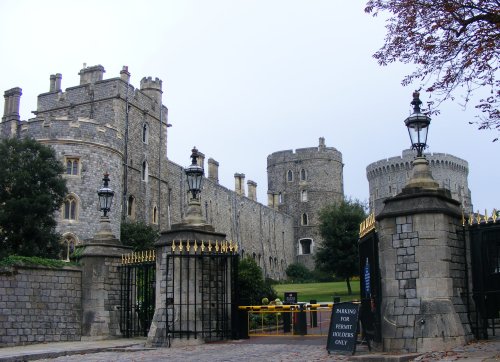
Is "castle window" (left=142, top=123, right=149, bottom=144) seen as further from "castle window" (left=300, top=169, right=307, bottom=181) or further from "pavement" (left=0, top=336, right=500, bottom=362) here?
"castle window" (left=300, top=169, right=307, bottom=181)

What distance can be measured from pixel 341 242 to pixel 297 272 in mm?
29824

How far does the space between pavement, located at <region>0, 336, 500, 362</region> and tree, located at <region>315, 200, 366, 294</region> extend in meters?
24.0

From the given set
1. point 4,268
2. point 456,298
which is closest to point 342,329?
point 456,298

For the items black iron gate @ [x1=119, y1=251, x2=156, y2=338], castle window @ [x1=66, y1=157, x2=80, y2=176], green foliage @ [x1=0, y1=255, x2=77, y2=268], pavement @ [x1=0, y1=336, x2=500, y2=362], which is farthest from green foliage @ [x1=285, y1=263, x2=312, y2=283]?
pavement @ [x1=0, y1=336, x2=500, y2=362]

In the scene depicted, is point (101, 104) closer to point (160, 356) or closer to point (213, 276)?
point (213, 276)

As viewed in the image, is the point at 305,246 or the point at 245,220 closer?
the point at 245,220

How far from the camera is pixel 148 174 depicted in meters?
43.3

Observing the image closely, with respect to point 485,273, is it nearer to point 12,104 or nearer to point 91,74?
point 12,104

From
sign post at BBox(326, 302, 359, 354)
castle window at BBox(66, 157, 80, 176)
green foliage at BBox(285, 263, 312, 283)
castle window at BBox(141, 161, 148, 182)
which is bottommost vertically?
sign post at BBox(326, 302, 359, 354)

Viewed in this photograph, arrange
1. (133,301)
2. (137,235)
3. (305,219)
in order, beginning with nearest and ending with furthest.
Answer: (133,301)
(137,235)
(305,219)

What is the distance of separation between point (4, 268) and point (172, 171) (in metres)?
32.5

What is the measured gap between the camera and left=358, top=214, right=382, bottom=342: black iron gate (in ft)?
36.7

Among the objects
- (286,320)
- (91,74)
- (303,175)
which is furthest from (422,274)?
(303,175)

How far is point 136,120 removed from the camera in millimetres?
42812
